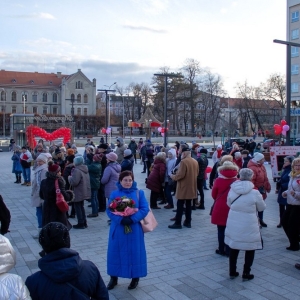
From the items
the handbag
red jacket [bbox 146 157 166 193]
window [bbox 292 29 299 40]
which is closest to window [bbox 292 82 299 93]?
window [bbox 292 29 299 40]

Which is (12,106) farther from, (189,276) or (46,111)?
(189,276)

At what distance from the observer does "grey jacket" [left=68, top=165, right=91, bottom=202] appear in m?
8.45

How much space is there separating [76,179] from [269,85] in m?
59.1

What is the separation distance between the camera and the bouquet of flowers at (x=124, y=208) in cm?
486

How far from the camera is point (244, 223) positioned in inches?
210

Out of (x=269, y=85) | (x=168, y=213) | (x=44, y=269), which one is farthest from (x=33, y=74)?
(x=44, y=269)

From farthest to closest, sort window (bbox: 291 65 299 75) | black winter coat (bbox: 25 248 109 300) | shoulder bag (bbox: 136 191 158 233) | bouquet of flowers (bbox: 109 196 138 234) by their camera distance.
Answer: window (bbox: 291 65 299 75)
shoulder bag (bbox: 136 191 158 233)
bouquet of flowers (bbox: 109 196 138 234)
black winter coat (bbox: 25 248 109 300)

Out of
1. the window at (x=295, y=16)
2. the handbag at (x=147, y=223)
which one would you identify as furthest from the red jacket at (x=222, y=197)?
the window at (x=295, y=16)

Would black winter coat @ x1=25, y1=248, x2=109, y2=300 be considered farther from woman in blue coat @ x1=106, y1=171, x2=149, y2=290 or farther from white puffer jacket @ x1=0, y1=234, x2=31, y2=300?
woman in blue coat @ x1=106, y1=171, x2=149, y2=290

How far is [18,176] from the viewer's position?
53.3 feet

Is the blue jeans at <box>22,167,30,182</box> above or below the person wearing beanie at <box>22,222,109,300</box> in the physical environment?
below

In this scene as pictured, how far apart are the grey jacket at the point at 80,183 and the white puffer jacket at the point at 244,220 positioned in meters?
3.93

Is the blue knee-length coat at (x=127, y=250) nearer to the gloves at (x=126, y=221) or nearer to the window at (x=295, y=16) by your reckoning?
the gloves at (x=126, y=221)

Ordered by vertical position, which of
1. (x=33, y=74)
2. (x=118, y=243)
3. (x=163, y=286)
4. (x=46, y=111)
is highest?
(x=33, y=74)
